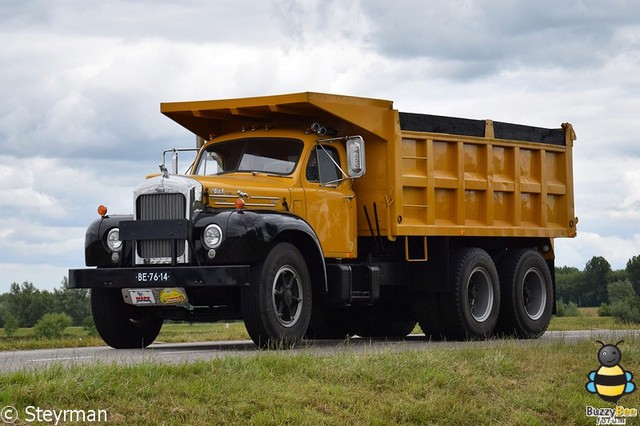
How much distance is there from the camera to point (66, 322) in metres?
74.5

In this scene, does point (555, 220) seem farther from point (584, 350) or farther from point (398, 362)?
point (398, 362)

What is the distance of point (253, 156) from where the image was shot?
53.8 ft

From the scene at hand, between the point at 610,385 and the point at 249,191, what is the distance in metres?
5.32

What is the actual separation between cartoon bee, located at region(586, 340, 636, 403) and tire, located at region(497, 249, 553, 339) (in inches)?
237

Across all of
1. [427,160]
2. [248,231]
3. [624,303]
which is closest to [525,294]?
[427,160]

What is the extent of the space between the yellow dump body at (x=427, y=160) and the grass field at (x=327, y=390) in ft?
15.4

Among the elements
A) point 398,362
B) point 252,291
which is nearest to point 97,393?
point 398,362

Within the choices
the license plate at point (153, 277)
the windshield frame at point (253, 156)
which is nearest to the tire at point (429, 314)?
the windshield frame at point (253, 156)

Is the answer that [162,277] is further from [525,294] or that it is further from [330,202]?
[525,294]

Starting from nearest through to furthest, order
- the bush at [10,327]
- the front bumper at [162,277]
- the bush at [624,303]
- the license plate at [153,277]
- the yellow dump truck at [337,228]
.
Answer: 1. the front bumper at [162,277]
2. the license plate at [153,277]
3. the yellow dump truck at [337,228]
4. the bush at [624,303]
5. the bush at [10,327]

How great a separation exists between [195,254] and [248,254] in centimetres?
73

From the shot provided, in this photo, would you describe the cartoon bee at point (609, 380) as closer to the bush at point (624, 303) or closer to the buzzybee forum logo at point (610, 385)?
the buzzybee forum logo at point (610, 385)

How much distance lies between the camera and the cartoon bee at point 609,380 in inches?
465

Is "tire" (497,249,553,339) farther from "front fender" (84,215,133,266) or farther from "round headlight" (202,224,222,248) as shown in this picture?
"front fender" (84,215,133,266)
